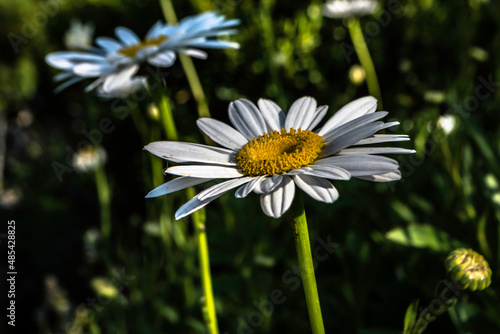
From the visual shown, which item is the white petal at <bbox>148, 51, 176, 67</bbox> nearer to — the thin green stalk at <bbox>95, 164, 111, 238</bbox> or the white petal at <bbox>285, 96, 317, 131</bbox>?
the white petal at <bbox>285, 96, 317, 131</bbox>

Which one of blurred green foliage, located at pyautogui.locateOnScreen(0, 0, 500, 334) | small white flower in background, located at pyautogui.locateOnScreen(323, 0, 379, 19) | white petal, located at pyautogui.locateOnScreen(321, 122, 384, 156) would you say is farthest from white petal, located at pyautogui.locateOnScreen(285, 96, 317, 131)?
small white flower in background, located at pyautogui.locateOnScreen(323, 0, 379, 19)

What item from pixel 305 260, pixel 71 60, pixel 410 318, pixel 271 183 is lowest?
pixel 410 318

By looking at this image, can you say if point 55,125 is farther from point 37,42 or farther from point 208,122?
point 208,122

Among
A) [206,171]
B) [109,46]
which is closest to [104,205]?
[109,46]

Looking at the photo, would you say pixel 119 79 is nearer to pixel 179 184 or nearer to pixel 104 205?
pixel 179 184

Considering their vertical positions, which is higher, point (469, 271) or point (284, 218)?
point (284, 218)

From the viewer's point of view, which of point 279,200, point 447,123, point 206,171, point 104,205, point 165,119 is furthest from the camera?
point 104,205

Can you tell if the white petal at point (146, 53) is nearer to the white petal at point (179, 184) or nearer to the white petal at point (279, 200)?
the white petal at point (179, 184)

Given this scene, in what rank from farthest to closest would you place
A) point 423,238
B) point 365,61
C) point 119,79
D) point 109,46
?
point 365,61, point 109,46, point 423,238, point 119,79
